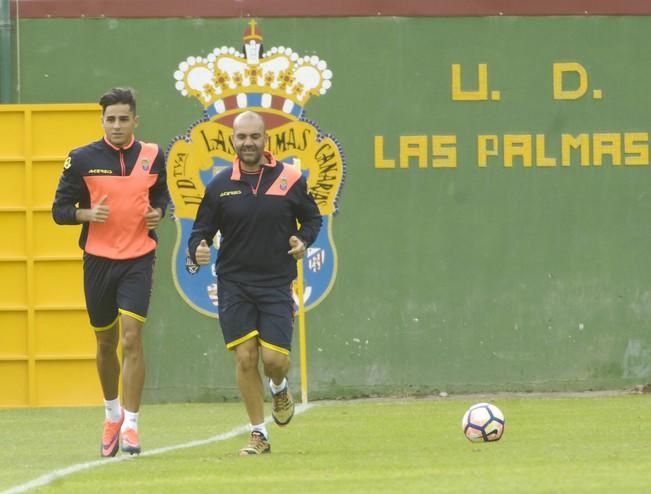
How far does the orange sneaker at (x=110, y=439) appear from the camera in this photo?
34.2ft

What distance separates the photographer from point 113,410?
10648 millimetres

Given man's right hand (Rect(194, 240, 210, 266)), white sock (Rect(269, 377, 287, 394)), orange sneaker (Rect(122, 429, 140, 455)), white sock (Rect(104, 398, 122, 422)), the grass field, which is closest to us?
the grass field

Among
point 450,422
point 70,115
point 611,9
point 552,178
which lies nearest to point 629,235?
point 552,178

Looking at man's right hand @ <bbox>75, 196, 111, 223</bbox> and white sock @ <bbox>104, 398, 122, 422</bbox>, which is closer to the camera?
man's right hand @ <bbox>75, 196, 111, 223</bbox>

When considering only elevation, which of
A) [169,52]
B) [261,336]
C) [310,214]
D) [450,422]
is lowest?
[450,422]

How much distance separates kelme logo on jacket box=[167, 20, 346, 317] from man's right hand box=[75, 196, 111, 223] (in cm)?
473

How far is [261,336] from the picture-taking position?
10492mm

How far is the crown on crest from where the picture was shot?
1522 centimetres

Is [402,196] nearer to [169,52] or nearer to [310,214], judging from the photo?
[169,52]

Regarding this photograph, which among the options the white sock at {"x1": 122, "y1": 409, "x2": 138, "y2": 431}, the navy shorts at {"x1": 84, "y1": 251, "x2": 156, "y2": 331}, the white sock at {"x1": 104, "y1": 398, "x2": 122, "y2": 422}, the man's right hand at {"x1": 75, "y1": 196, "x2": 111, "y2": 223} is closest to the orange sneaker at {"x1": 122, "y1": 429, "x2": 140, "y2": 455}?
the white sock at {"x1": 122, "y1": 409, "x2": 138, "y2": 431}

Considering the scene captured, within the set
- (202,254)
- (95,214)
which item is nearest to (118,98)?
(95,214)

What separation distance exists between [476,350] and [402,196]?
1501 millimetres

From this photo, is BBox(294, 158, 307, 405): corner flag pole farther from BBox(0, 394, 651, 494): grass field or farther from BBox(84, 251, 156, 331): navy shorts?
BBox(84, 251, 156, 331): navy shorts

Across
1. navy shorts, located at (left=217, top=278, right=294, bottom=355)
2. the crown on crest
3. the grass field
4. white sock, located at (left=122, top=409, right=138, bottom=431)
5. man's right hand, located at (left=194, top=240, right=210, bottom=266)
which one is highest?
the crown on crest
